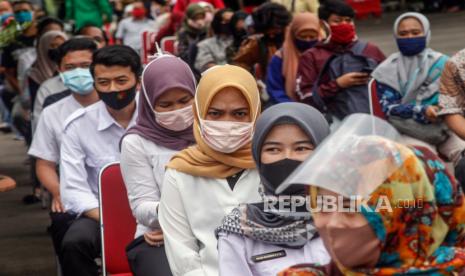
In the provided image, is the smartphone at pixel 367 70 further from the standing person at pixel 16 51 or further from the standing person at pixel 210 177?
the standing person at pixel 16 51

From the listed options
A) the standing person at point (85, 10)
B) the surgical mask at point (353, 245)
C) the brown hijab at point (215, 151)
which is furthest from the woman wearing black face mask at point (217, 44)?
the surgical mask at point (353, 245)

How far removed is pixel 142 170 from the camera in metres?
5.09

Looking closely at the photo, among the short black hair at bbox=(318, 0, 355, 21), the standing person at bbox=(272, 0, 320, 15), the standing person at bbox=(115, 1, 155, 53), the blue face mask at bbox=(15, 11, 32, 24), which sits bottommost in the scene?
the standing person at bbox=(115, 1, 155, 53)

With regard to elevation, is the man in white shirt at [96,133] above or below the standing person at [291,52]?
above

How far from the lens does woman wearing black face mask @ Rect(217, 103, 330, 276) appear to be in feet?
11.6

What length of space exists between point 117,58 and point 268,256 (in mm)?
2930

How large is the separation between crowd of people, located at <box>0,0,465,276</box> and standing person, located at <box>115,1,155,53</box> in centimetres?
644

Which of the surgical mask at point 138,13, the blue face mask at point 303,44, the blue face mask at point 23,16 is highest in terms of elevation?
the blue face mask at point 303,44

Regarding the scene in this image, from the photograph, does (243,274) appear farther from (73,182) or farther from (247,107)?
(73,182)

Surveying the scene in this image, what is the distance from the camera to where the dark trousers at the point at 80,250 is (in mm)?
5832

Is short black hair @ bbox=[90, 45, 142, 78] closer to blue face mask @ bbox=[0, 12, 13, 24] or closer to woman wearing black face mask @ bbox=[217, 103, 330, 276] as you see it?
woman wearing black face mask @ bbox=[217, 103, 330, 276]

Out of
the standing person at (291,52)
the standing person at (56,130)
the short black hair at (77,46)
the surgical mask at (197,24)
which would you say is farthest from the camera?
the surgical mask at (197,24)

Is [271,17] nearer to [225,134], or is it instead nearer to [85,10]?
[225,134]

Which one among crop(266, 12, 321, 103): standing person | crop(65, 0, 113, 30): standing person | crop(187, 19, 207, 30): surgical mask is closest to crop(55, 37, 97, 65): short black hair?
crop(266, 12, 321, 103): standing person
